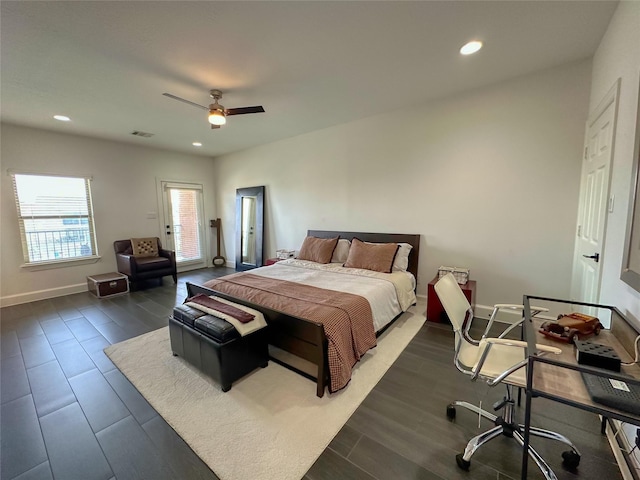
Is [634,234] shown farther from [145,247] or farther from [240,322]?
[145,247]

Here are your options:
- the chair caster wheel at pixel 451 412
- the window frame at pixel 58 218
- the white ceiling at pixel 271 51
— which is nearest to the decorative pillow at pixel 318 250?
the white ceiling at pixel 271 51

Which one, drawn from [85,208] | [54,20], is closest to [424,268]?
[54,20]

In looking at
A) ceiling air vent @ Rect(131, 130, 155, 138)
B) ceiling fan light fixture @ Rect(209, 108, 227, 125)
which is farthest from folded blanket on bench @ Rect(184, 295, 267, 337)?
ceiling air vent @ Rect(131, 130, 155, 138)

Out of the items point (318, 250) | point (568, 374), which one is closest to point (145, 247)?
point (318, 250)

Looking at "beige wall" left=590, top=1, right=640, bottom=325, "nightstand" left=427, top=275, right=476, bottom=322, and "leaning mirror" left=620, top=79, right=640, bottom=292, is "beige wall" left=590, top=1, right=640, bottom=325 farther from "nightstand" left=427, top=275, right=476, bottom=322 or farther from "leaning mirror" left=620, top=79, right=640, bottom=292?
"nightstand" left=427, top=275, right=476, bottom=322

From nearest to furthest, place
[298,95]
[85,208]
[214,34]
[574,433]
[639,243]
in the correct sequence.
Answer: [639,243] < [574,433] < [214,34] < [298,95] < [85,208]

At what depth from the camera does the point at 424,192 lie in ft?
12.1

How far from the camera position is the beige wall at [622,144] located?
5.02 feet

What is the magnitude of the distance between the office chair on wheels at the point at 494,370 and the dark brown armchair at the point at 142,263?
5005 mm

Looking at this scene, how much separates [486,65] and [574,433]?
318cm

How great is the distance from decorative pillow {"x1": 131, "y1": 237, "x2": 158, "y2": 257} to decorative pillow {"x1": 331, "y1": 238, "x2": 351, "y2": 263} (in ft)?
12.5

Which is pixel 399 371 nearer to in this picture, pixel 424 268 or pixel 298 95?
pixel 424 268

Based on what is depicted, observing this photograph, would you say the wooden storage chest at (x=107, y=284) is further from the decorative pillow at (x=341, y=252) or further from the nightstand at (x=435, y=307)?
the nightstand at (x=435, y=307)

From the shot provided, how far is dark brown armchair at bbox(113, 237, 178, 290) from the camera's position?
4.61m
